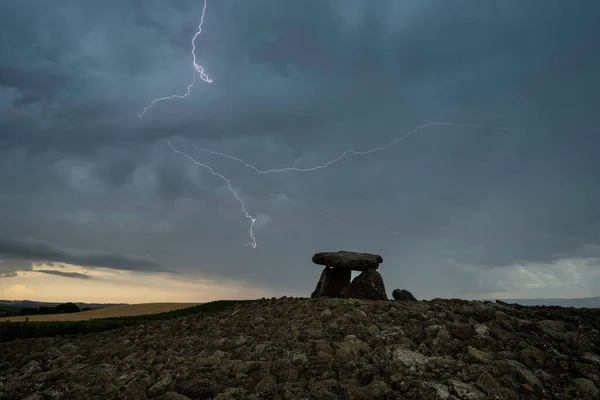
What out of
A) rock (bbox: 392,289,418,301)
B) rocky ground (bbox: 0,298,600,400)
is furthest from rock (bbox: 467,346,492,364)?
rock (bbox: 392,289,418,301)

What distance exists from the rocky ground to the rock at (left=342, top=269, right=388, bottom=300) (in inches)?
116

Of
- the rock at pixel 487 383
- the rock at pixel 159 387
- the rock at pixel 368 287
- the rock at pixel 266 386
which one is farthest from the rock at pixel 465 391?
the rock at pixel 368 287

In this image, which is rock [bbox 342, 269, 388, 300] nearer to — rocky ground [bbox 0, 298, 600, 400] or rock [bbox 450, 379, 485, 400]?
rocky ground [bbox 0, 298, 600, 400]

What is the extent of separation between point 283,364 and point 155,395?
3154 mm

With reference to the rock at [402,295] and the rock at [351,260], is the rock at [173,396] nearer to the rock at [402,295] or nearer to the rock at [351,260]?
the rock at [351,260]

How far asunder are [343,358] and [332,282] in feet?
33.2

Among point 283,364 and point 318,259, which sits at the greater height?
point 318,259

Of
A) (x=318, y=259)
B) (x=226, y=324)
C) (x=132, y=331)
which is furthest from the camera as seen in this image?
(x=318, y=259)

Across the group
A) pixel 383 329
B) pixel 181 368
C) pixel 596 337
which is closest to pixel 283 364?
pixel 181 368

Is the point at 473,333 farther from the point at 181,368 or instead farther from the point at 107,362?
the point at 107,362

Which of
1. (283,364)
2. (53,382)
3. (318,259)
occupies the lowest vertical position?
(53,382)

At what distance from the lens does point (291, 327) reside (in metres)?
Result: 14.3

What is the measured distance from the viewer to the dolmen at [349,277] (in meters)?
19.9

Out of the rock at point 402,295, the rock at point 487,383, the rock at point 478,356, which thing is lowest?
the rock at point 487,383
